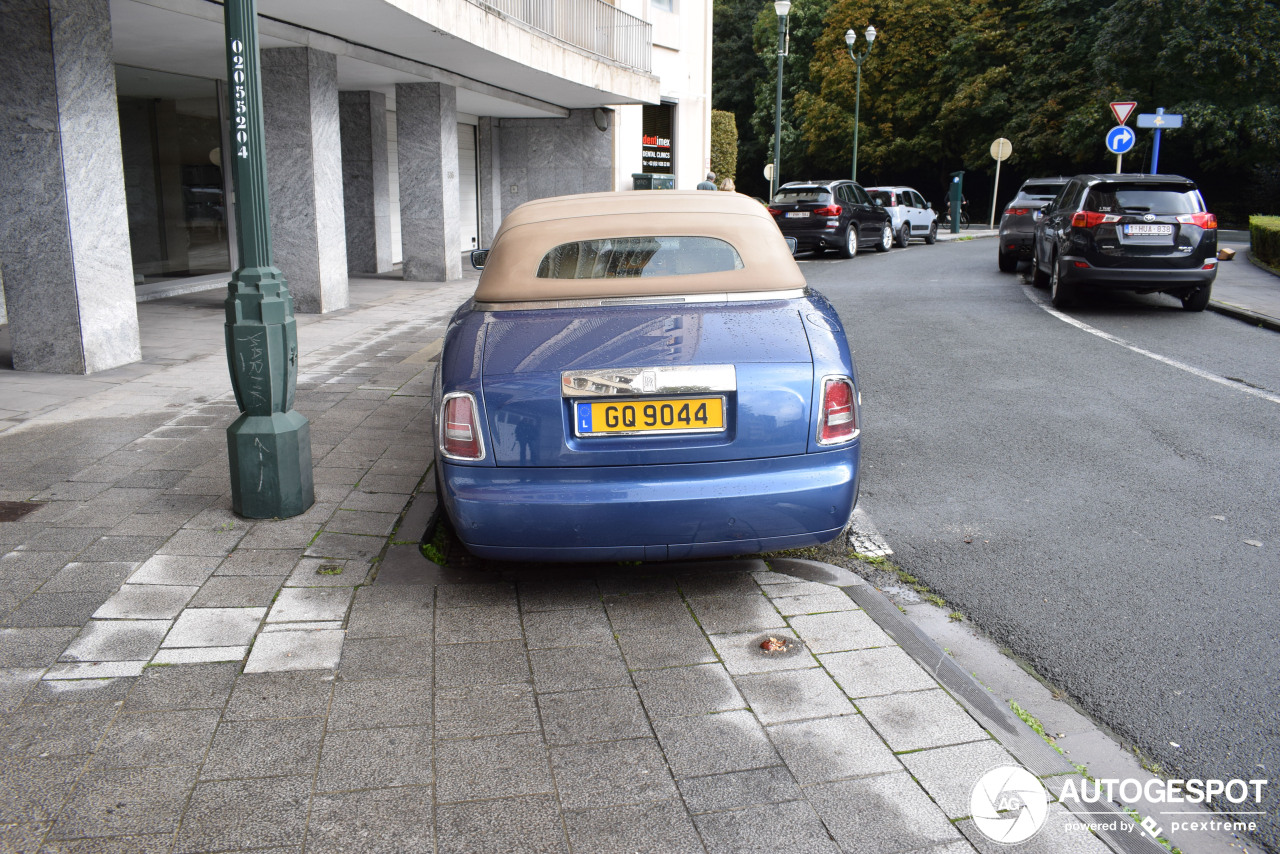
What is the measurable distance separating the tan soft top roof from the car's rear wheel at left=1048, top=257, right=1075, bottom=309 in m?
9.02

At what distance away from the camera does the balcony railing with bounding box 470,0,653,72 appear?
670 inches

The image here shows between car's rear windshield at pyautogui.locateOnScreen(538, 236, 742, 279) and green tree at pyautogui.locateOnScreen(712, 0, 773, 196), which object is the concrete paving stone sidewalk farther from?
green tree at pyautogui.locateOnScreen(712, 0, 773, 196)

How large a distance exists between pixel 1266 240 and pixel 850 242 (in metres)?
8.05

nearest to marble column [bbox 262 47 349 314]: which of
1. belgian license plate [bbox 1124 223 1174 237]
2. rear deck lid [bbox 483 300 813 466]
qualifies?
rear deck lid [bbox 483 300 813 466]

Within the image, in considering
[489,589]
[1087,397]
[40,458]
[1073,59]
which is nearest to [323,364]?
[40,458]

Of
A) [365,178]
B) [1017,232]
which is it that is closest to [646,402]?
[1017,232]

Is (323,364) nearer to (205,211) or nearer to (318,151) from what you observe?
(318,151)

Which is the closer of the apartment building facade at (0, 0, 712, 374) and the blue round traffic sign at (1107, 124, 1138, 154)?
the apartment building facade at (0, 0, 712, 374)

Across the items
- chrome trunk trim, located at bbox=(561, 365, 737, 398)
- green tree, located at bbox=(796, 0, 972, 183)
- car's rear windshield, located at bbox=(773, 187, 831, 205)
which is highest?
green tree, located at bbox=(796, 0, 972, 183)

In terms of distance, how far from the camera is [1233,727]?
3061 mm

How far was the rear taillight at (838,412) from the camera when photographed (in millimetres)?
3756

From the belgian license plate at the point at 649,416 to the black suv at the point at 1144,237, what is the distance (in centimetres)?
984

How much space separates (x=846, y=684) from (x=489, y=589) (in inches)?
61.1

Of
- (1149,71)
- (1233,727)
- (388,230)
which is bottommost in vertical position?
(1233,727)
